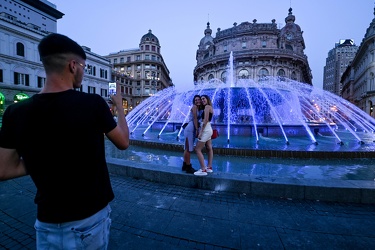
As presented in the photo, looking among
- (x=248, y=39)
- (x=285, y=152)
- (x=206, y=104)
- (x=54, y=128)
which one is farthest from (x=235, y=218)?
(x=248, y=39)

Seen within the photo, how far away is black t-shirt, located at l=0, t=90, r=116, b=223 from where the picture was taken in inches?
49.3

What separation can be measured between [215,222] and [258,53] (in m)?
50.3

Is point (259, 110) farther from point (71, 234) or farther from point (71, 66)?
point (71, 234)

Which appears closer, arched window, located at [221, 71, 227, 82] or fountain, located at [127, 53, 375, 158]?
fountain, located at [127, 53, 375, 158]

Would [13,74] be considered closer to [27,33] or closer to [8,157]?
[27,33]

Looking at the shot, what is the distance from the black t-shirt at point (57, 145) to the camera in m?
1.25

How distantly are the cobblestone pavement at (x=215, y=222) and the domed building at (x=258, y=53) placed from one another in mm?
46804

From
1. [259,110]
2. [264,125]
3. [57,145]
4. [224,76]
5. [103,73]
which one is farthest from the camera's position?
[224,76]

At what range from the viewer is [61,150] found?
1.26 meters

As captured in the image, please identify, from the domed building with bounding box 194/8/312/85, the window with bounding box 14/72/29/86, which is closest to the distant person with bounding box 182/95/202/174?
the window with bounding box 14/72/29/86

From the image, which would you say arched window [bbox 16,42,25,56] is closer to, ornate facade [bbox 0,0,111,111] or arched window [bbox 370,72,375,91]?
ornate facade [bbox 0,0,111,111]

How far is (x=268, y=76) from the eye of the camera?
1833 inches

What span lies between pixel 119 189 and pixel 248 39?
54.3 meters

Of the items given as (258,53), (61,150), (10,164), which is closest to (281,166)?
(61,150)
